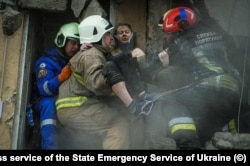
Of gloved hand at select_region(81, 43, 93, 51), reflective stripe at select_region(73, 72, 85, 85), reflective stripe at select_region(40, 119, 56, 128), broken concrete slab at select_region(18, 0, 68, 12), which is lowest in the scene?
reflective stripe at select_region(40, 119, 56, 128)

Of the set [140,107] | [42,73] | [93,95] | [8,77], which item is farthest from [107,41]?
[8,77]

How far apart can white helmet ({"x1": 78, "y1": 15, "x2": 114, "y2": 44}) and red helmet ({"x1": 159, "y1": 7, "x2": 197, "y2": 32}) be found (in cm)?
75

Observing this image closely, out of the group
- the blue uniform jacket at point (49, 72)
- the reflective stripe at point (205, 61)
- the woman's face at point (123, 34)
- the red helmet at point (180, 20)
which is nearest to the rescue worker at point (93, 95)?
the blue uniform jacket at point (49, 72)

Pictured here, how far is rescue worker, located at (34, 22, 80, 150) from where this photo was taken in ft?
18.4

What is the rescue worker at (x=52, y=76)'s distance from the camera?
5.61 metres

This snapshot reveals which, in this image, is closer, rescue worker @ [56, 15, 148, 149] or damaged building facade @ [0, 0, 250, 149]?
rescue worker @ [56, 15, 148, 149]

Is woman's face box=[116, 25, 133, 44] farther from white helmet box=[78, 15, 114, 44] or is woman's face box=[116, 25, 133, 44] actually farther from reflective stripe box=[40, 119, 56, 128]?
reflective stripe box=[40, 119, 56, 128]

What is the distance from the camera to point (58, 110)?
5457mm

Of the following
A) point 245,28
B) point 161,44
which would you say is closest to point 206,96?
point 161,44

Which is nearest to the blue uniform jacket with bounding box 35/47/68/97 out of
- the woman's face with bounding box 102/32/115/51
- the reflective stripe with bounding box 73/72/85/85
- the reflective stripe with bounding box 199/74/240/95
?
the reflective stripe with bounding box 73/72/85/85

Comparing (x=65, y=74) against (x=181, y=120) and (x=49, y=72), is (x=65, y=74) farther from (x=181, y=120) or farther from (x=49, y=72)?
(x=181, y=120)

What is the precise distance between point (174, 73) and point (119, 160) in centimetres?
149

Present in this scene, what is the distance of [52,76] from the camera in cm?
584

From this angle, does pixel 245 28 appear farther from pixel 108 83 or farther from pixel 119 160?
pixel 119 160
